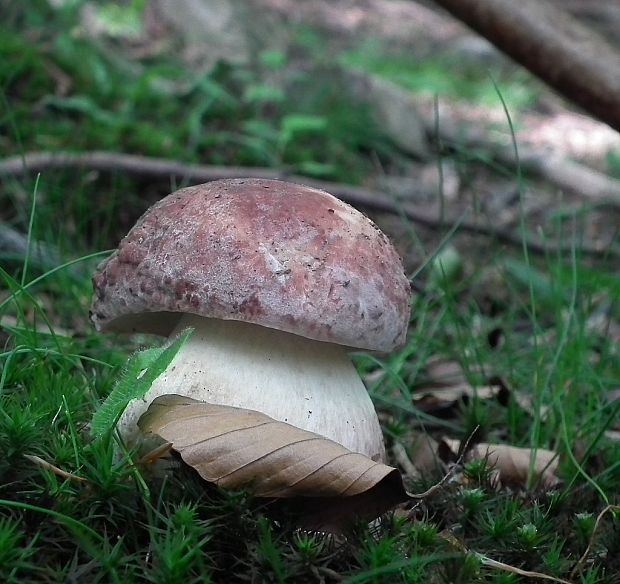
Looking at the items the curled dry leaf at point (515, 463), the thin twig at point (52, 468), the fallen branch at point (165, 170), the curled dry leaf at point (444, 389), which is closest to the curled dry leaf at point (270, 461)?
the thin twig at point (52, 468)

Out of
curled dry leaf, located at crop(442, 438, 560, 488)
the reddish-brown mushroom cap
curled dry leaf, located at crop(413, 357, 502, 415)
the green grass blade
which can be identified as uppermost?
the reddish-brown mushroom cap

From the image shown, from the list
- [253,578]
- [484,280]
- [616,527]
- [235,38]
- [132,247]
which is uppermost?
[132,247]

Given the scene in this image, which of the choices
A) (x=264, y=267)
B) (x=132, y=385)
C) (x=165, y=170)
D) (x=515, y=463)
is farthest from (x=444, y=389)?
(x=165, y=170)

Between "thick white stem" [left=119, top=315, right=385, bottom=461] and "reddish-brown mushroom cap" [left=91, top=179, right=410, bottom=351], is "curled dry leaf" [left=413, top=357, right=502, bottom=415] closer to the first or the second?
"thick white stem" [left=119, top=315, right=385, bottom=461]

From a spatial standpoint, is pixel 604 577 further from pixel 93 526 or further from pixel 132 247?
pixel 132 247

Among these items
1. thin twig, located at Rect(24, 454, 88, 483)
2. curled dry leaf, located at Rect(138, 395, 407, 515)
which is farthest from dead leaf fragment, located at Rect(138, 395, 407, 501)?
thin twig, located at Rect(24, 454, 88, 483)

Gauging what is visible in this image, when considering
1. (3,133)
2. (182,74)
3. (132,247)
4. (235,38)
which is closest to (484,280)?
(182,74)
